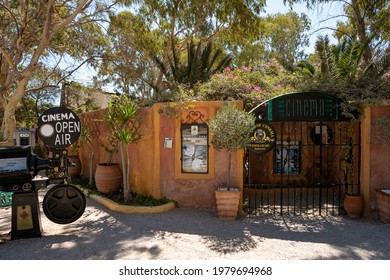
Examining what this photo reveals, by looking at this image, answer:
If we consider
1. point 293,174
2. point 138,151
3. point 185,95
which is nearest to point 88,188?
point 138,151

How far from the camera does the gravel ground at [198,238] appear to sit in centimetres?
429

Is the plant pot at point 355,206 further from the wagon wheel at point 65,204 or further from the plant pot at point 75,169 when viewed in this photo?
the plant pot at point 75,169

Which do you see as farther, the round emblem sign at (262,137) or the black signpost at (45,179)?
the round emblem sign at (262,137)

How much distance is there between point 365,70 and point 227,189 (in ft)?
14.7

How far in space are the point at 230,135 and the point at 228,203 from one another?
4.51ft

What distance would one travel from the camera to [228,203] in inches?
238

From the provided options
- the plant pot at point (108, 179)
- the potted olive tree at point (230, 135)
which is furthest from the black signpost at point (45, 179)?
the plant pot at point (108, 179)

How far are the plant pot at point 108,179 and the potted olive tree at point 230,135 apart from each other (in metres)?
3.08

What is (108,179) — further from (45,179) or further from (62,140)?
(62,140)

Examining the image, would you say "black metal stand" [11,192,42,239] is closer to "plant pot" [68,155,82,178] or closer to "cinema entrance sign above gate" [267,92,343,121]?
"cinema entrance sign above gate" [267,92,343,121]

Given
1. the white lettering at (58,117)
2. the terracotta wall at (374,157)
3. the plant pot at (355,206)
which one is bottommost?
the plant pot at (355,206)

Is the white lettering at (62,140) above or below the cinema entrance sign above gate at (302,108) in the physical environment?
below

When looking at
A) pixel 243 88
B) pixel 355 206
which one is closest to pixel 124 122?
pixel 243 88

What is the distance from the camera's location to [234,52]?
78.0 feet
